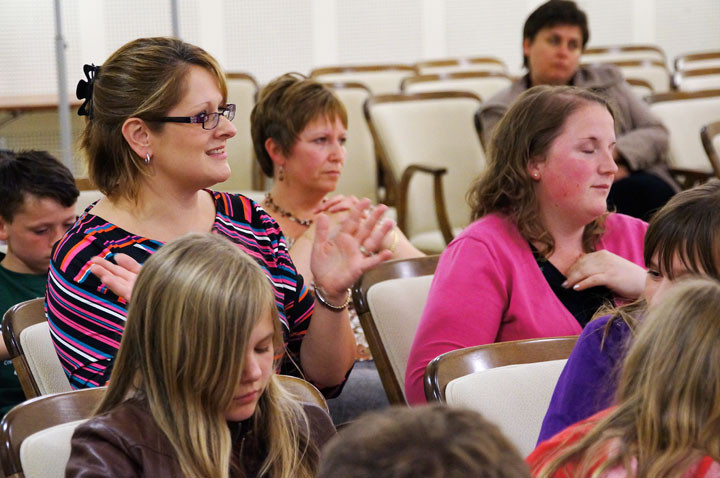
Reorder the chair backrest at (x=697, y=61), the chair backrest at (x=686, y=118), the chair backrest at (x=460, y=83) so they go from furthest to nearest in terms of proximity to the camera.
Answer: the chair backrest at (x=697, y=61), the chair backrest at (x=460, y=83), the chair backrest at (x=686, y=118)

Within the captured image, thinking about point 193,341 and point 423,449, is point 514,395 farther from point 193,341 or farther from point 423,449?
point 423,449

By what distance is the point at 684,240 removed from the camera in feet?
4.97

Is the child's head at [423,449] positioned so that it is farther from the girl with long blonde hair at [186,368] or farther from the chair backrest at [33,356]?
the chair backrest at [33,356]

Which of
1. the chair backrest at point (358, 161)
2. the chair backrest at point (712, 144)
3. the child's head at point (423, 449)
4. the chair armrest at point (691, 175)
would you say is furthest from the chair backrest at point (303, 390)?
the chair backrest at point (358, 161)

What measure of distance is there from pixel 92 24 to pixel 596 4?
4.12 meters


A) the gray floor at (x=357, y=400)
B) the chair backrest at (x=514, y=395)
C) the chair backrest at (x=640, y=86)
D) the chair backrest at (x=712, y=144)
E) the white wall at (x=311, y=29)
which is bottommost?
the gray floor at (x=357, y=400)

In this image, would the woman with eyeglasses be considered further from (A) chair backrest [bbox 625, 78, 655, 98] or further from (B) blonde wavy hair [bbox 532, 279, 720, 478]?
(A) chair backrest [bbox 625, 78, 655, 98]

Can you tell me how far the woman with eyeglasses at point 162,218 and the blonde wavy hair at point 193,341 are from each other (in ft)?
1.45

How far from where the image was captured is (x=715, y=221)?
4.91 feet

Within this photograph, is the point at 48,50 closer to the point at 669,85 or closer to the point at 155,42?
the point at 669,85

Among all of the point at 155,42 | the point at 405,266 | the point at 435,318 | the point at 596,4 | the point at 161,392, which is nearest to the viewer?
the point at 161,392

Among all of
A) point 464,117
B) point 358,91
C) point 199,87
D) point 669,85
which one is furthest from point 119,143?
point 669,85

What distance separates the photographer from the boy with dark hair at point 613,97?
385 centimetres

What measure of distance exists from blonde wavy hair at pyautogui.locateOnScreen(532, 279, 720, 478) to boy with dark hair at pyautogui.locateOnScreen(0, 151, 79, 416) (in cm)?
168
